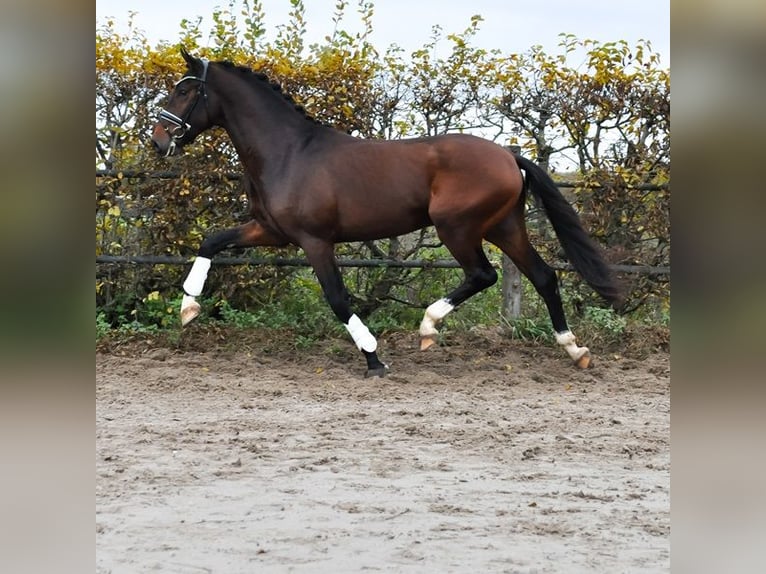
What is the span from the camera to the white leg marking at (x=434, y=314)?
6402 millimetres

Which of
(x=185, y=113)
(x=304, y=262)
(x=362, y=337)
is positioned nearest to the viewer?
(x=362, y=337)

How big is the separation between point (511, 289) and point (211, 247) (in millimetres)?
2735

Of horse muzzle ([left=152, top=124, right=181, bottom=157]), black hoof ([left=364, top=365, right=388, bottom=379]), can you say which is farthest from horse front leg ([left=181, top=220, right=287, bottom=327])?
black hoof ([left=364, top=365, right=388, bottom=379])

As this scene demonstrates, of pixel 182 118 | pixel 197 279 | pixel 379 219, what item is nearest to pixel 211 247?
pixel 197 279

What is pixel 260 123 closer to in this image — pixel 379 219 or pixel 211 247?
pixel 211 247

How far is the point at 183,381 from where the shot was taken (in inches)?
243

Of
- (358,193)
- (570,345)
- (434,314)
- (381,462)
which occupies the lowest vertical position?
(381,462)

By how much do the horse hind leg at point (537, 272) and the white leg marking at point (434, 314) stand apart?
0.69 m

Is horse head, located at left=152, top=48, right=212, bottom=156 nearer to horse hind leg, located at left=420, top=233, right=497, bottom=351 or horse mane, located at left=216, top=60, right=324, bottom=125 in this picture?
horse mane, located at left=216, top=60, right=324, bottom=125

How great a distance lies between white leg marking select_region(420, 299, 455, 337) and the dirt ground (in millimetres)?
326

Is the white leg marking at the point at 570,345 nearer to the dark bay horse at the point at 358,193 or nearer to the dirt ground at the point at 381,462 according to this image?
the dark bay horse at the point at 358,193

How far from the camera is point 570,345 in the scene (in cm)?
674
